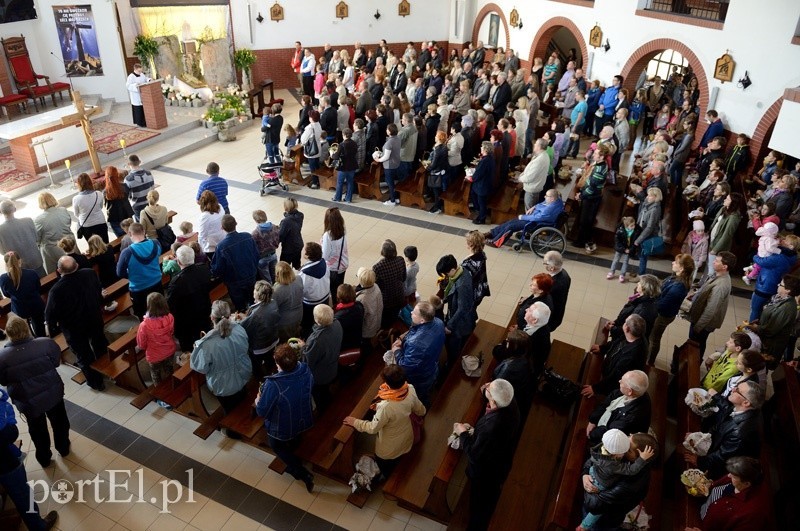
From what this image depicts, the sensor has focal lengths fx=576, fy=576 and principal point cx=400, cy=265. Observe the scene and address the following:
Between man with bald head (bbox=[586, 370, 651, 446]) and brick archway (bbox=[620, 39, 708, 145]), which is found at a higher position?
brick archway (bbox=[620, 39, 708, 145])

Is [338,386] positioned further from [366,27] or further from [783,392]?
[366,27]

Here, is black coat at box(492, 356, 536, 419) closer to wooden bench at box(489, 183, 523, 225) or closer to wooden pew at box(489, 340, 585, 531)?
wooden pew at box(489, 340, 585, 531)

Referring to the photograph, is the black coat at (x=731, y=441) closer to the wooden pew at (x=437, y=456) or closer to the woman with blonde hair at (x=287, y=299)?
the wooden pew at (x=437, y=456)

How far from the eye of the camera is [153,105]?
1377 cm

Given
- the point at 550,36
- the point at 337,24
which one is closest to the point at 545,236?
the point at 550,36

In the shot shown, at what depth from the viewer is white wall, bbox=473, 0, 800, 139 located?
405 inches

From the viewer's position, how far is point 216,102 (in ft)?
51.1

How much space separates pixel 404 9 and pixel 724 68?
1253 centimetres

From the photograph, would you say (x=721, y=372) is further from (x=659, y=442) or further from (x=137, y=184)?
(x=137, y=184)

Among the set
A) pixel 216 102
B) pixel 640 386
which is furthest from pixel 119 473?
pixel 216 102

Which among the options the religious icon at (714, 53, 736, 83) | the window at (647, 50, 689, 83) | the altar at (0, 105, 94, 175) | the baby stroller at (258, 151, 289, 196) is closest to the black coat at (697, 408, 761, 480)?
the baby stroller at (258, 151, 289, 196)

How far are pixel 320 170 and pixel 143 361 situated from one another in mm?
5806
